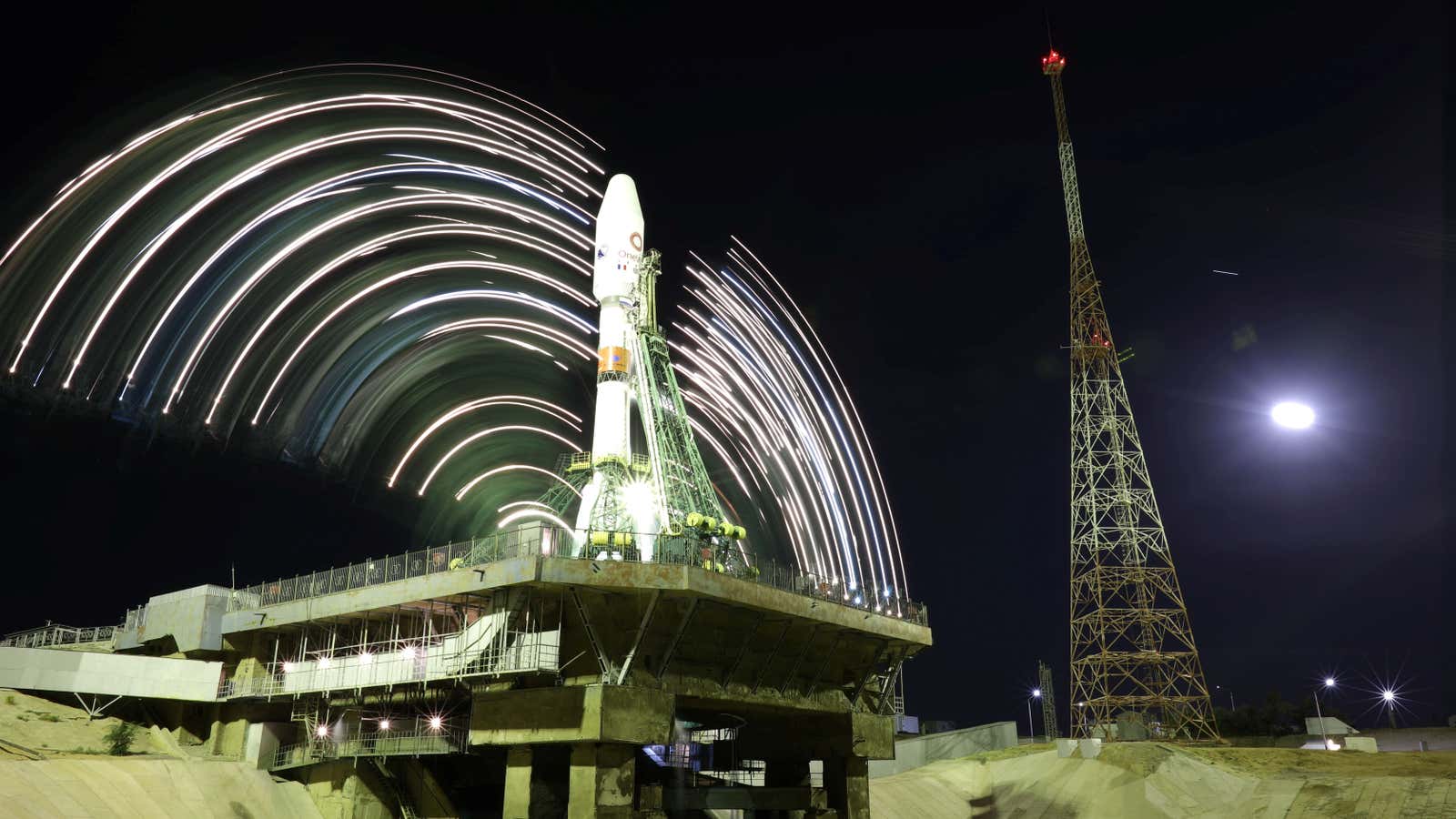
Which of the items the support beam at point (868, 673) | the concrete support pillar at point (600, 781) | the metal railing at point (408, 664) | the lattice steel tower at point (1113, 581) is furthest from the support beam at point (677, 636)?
the lattice steel tower at point (1113, 581)

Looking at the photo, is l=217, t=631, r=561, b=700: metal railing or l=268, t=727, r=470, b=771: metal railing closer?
l=217, t=631, r=561, b=700: metal railing

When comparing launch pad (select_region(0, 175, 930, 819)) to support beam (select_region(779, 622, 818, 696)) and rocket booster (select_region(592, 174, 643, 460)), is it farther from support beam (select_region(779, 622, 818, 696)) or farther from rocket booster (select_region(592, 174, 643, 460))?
rocket booster (select_region(592, 174, 643, 460))

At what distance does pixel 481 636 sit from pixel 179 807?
11453 millimetres

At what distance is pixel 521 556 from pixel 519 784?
25.3 ft

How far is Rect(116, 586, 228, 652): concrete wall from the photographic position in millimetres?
42969

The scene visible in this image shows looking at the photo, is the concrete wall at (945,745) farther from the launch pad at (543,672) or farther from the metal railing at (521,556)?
the metal railing at (521,556)

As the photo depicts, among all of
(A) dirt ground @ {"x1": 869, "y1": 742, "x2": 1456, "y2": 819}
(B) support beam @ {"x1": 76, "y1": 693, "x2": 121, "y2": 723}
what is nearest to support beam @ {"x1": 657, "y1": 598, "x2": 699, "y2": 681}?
(A) dirt ground @ {"x1": 869, "y1": 742, "x2": 1456, "y2": 819}

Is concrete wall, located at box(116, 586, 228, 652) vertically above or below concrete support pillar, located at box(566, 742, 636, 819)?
above

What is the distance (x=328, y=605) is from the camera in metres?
38.7

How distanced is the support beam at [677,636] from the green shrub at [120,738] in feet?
74.0

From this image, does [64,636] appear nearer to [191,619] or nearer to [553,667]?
[191,619]

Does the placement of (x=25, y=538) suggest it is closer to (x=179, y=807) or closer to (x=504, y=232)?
(x=504, y=232)

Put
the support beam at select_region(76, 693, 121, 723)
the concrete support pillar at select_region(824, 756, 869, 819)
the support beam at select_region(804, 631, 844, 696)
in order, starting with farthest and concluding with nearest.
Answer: the concrete support pillar at select_region(824, 756, 869, 819), the support beam at select_region(76, 693, 121, 723), the support beam at select_region(804, 631, 844, 696)

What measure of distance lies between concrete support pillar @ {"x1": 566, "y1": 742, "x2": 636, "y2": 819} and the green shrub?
20.1 meters
